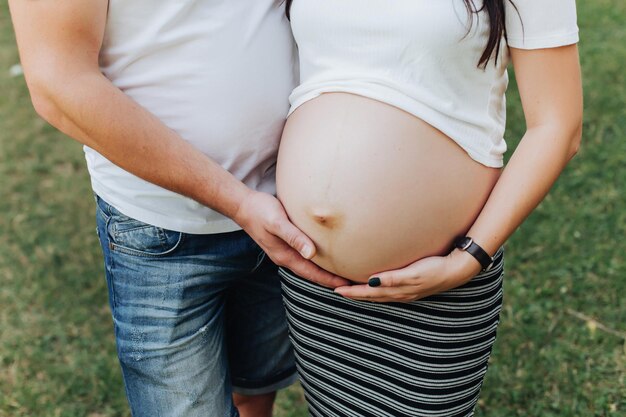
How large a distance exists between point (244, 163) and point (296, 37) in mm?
321

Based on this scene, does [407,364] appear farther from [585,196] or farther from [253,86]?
[585,196]

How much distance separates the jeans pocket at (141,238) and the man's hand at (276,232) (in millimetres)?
183

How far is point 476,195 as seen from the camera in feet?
5.46

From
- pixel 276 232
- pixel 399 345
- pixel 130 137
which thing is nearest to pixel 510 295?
pixel 399 345

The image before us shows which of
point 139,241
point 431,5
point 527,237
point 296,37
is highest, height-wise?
point 431,5

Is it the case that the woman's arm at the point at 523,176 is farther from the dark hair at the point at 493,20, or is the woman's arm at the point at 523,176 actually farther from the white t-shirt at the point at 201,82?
the white t-shirt at the point at 201,82

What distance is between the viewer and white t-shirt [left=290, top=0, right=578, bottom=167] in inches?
60.7

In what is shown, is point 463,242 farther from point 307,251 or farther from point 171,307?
point 171,307

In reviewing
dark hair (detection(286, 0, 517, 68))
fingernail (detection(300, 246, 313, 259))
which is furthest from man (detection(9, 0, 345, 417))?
dark hair (detection(286, 0, 517, 68))

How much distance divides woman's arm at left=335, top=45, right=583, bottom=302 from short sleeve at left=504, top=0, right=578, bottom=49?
0.05 meters

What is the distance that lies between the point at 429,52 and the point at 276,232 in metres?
0.51

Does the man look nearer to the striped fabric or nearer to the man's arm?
the man's arm

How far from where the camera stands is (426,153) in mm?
1610

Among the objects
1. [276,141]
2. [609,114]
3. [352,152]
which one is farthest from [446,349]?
[609,114]
